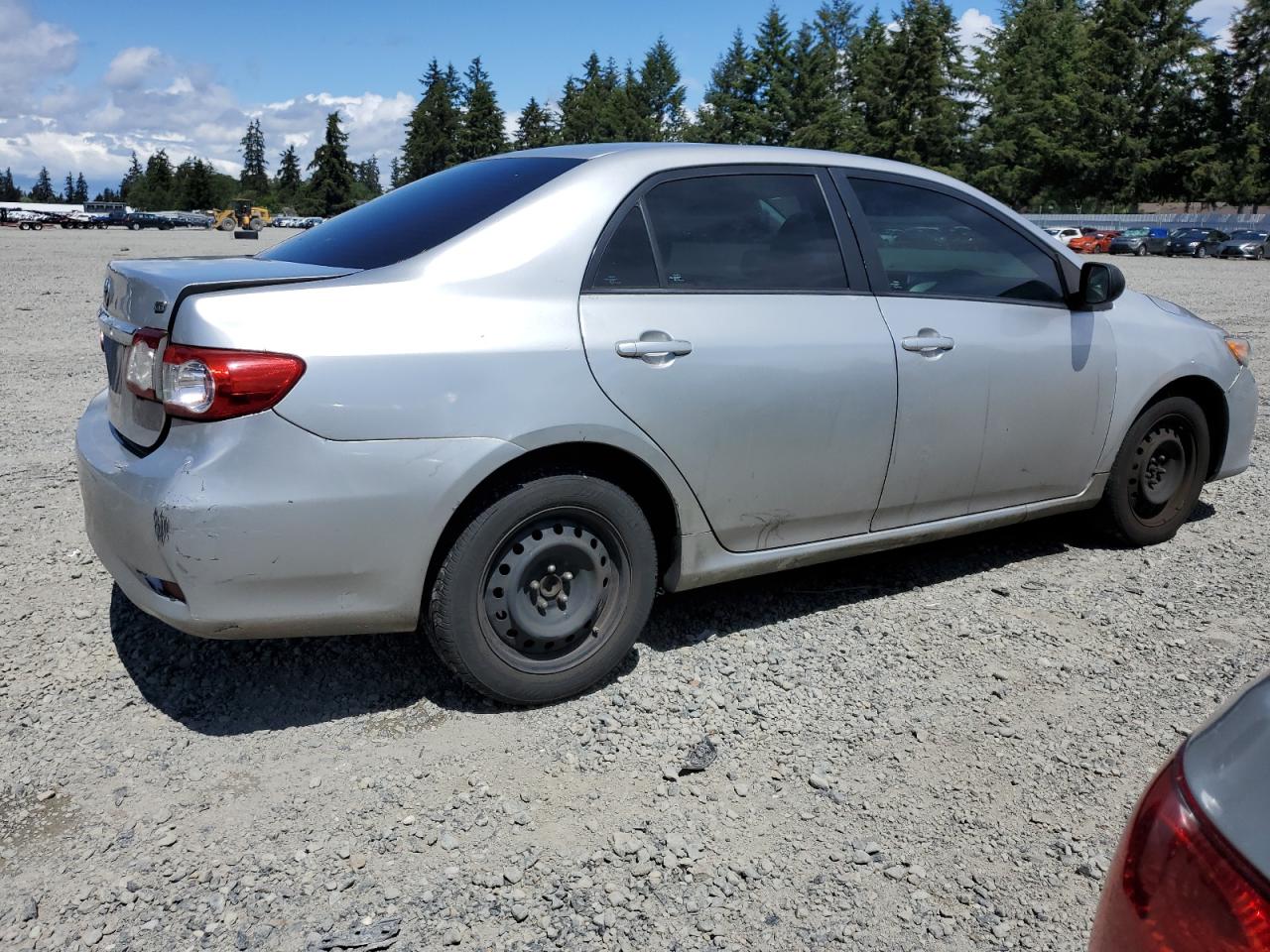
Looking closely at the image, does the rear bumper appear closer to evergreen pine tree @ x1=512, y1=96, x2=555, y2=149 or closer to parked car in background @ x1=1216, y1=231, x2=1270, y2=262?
parked car in background @ x1=1216, y1=231, x2=1270, y2=262

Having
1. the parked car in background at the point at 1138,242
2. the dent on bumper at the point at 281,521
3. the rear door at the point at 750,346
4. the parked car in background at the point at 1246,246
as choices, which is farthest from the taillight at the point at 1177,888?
the parked car in background at the point at 1138,242

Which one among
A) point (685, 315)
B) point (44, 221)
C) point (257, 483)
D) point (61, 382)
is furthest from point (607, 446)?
point (44, 221)

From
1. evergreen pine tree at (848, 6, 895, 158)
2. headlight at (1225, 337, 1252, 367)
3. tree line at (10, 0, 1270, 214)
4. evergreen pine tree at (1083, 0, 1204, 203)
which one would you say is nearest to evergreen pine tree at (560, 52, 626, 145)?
tree line at (10, 0, 1270, 214)

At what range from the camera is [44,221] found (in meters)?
65.2

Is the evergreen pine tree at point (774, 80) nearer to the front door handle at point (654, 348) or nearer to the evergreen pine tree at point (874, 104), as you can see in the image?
the evergreen pine tree at point (874, 104)

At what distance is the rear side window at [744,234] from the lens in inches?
136

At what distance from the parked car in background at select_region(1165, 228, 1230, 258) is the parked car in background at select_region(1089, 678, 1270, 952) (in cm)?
4813

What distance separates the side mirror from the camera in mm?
4320

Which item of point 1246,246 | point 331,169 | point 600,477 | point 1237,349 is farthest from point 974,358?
point 331,169

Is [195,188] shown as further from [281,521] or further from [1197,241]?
[281,521]

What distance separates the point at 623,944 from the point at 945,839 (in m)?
0.90

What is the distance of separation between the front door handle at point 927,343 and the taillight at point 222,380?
2131 mm

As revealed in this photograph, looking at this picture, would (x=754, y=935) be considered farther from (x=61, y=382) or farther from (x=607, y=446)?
(x=61, y=382)

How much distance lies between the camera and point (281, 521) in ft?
9.13
